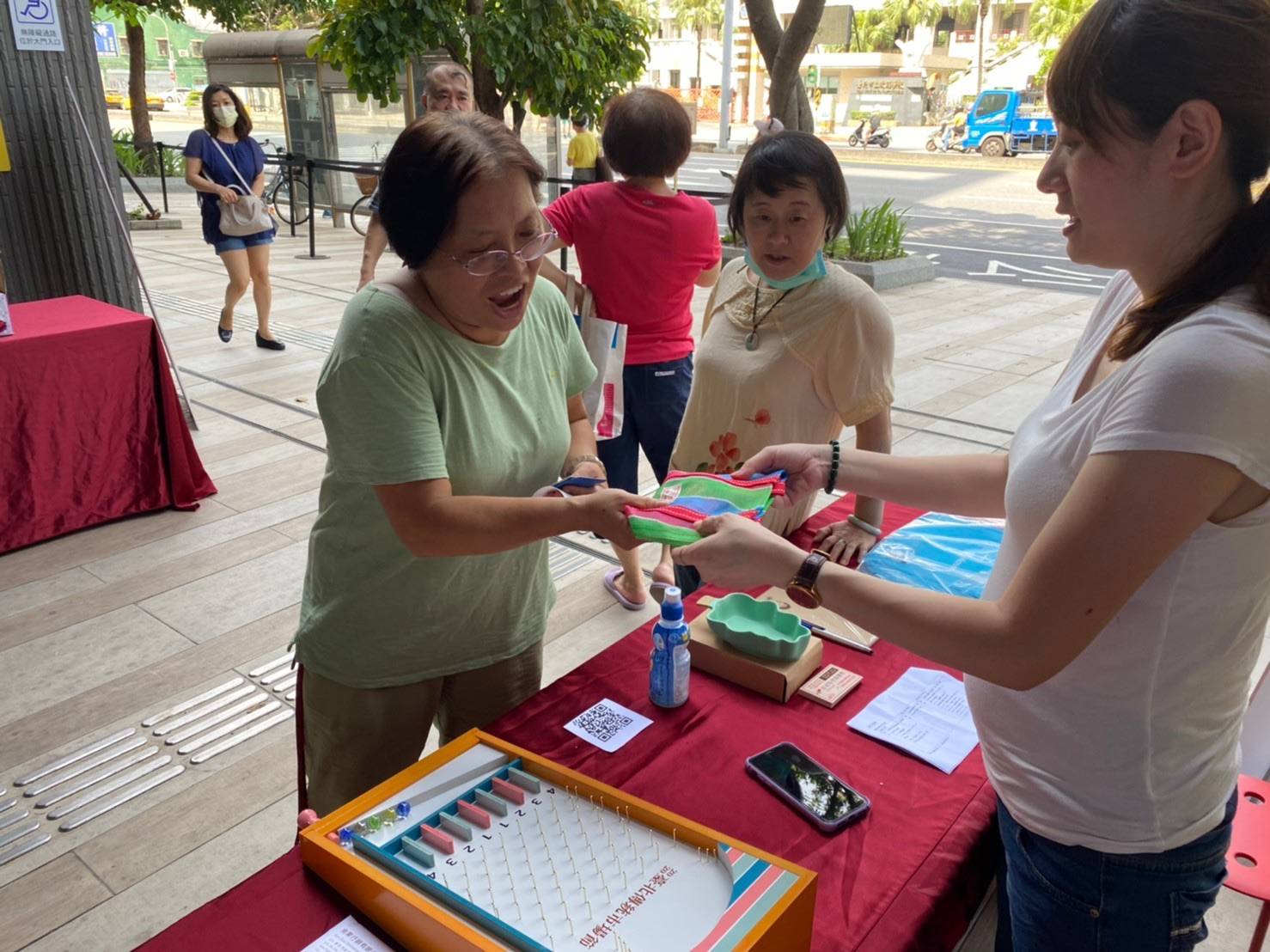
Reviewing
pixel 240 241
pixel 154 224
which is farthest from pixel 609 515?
pixel 154 224

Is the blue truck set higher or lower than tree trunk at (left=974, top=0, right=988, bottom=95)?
lower

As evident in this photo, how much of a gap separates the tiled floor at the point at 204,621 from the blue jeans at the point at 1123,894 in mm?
820

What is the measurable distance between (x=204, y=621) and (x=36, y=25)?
127 inches

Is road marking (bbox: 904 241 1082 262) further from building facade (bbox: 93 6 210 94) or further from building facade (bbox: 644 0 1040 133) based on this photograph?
building facade (bbox: 93 6 210 94)

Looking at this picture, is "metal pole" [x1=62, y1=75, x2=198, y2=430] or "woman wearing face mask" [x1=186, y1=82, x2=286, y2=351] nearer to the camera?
"metal pole" [x1=62, y1=75, x2=198, y2=430]

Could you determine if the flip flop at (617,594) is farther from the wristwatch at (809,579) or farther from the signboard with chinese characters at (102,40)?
the signboard with chinese characters at (102,40)

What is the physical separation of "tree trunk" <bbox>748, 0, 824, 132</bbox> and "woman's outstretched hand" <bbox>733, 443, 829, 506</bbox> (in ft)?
20.5

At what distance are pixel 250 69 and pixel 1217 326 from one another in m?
15.2

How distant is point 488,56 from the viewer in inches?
208

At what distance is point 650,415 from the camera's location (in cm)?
333

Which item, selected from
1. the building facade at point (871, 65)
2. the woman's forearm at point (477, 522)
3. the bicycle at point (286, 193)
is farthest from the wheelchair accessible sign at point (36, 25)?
the building facade at point (871, 65)

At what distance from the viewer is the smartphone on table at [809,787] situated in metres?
1.29

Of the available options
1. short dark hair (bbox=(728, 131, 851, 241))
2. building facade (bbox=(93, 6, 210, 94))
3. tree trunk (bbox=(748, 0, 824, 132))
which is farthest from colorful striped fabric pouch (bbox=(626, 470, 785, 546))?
building facade (bbox=(93, 6, 210, 94))

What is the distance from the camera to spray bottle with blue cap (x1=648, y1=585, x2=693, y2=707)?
1502 millimetres
